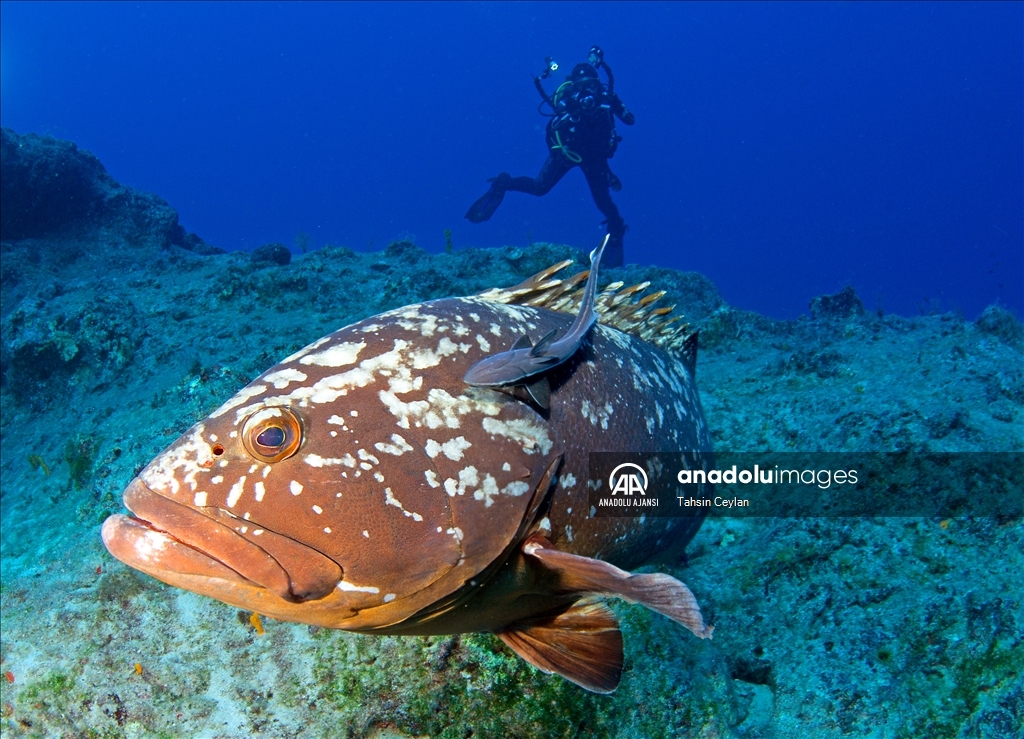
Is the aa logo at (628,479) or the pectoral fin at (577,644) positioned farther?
the aa logo at (628,479)

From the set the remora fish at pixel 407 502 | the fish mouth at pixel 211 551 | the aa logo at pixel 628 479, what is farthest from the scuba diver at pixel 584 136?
the fish mouth at pixel 211 551

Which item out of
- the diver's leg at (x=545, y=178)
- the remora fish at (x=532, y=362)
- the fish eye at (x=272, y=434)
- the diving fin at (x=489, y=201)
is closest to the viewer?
the fish eye at (x=272, y=434)

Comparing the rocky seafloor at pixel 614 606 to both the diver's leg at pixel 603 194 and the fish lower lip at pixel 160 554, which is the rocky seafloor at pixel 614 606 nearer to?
the fish lower lip at pixel 160 554

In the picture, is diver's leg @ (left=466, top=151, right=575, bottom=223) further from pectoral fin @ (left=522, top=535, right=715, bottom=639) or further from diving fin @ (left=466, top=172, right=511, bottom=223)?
pectoral fin @ (left=522, top=535, right=715, bottom=639)

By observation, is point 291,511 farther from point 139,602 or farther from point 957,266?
point 957,266

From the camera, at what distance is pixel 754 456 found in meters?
5.07

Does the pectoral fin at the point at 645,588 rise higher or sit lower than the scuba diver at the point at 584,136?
lower

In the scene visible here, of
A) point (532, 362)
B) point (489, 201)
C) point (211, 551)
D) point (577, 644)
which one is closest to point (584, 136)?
point (489, 201)

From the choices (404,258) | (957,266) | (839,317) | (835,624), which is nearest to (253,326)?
(404,258)

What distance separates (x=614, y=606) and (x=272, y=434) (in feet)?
7.75

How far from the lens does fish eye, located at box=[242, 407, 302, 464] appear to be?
66.5 inches

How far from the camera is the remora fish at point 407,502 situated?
1.60 metres

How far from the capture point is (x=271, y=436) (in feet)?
5.59

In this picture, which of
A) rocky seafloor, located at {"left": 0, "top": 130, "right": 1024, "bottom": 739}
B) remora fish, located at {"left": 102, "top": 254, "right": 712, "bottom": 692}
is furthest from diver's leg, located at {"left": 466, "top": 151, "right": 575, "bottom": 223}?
remora fish, located at {"left": 102, "top": 254, "right": 712, "bottom": 692}
